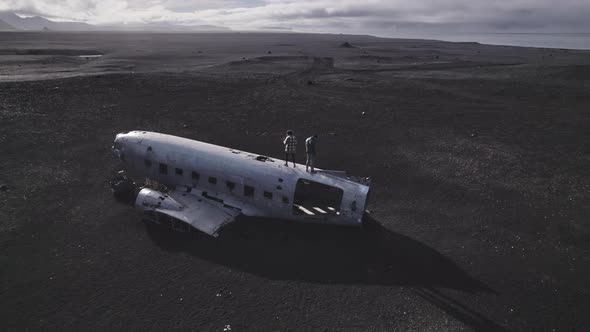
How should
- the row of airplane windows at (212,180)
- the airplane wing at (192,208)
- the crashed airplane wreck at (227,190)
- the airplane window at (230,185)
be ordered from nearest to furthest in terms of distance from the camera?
the airplane wing at (192,208) → the crashed airplane wreck at (227,190) → the row of airplane windows at (212,180) → the airplane window at (230,185)

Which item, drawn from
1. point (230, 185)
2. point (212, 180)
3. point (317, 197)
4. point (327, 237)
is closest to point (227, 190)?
point (230, 185)

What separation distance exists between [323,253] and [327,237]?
1.43 m

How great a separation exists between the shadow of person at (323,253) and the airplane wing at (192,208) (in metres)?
1.08

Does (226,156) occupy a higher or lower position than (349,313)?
higher

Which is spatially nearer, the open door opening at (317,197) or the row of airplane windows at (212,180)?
the row of airplane windows at (212,180)

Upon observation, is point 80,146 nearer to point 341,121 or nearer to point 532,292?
point 341,121

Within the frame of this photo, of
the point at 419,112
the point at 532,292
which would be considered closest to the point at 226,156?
the point at 532,292

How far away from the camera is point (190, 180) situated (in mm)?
19875

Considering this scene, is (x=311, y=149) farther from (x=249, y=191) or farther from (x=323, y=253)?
(x=323, y=253)

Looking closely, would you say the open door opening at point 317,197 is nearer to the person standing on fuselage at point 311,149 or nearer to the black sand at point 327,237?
the black sand at point 327,237

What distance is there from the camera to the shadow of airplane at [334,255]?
15141 millimetres

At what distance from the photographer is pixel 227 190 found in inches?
753

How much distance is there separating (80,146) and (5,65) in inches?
2360

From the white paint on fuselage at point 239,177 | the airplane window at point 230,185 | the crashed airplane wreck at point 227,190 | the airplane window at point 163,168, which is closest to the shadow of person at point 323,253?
the crashed airplane wreck at point 227,190
